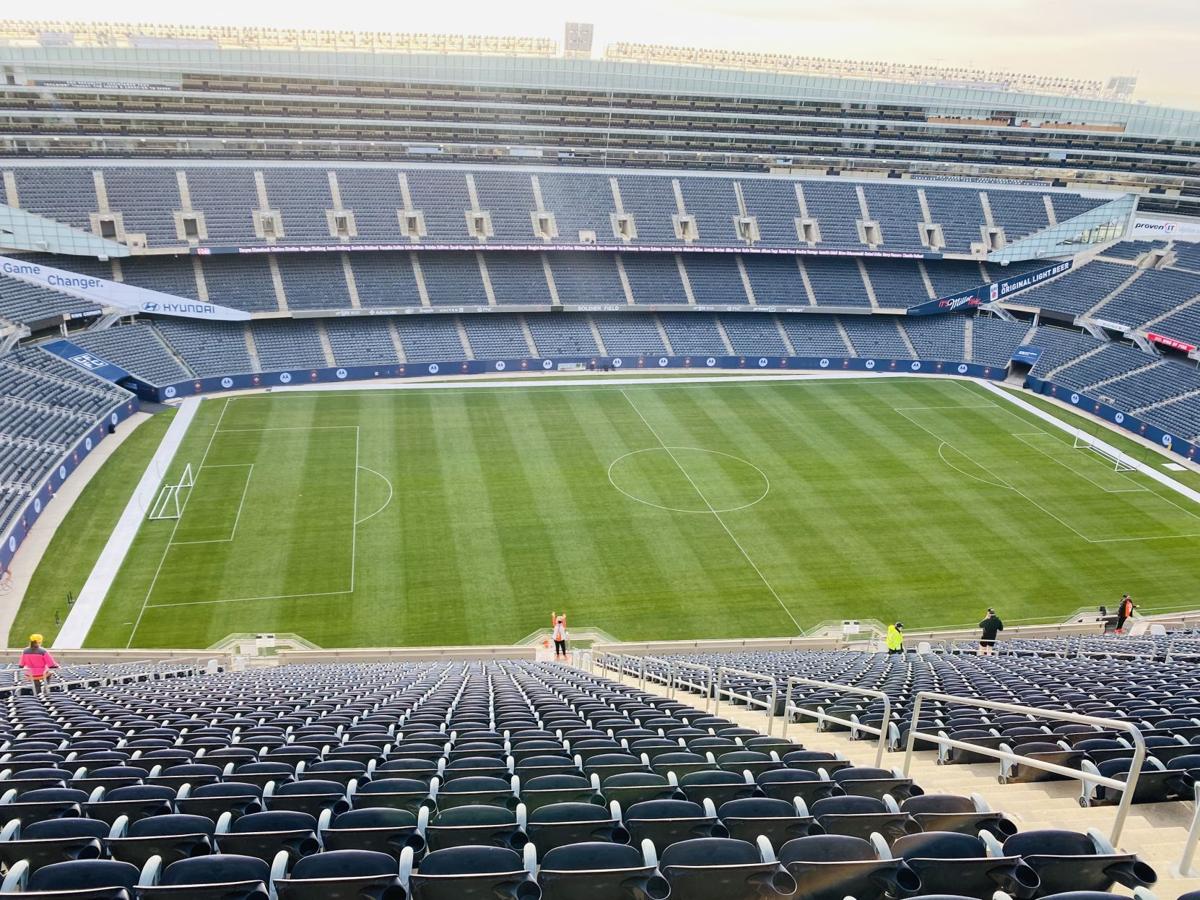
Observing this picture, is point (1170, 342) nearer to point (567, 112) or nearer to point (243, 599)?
point (567, 112)

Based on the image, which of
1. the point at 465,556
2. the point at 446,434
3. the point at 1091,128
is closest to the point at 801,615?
the point at 465,556

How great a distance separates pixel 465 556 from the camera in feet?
112

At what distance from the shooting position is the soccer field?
30.8 metres

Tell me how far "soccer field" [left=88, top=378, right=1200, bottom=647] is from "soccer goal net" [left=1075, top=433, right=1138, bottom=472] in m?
0.76

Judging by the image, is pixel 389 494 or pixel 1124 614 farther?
pixel 389 494

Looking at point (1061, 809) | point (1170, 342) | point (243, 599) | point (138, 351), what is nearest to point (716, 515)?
point (243, 599)

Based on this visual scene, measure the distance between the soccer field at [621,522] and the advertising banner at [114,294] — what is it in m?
8.47

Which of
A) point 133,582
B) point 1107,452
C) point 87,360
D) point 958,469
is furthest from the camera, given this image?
point 87,360

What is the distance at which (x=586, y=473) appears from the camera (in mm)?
41844

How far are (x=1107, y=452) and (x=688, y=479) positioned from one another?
23.7 meters

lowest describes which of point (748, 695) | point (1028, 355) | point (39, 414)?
point (748, 695)

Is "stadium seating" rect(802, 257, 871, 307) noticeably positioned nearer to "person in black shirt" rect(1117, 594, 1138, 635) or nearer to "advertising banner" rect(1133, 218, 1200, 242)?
"advertising banner" rect(1133, 218, 1200, 242)

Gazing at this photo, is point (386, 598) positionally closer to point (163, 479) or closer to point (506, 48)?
point (163, 479)

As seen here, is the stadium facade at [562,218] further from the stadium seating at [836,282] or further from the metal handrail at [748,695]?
the metal handrail at [748,695]
